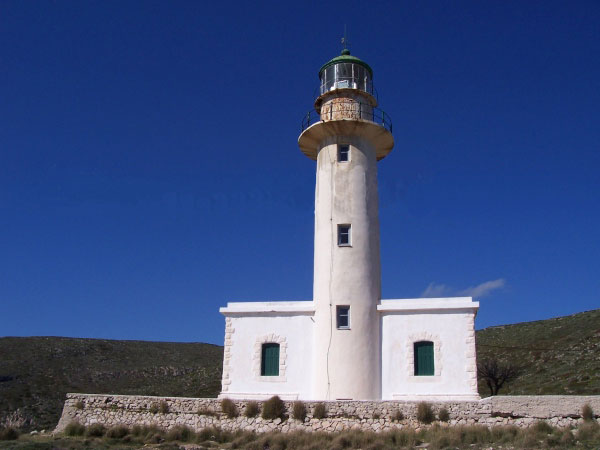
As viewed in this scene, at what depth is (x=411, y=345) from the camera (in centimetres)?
1898

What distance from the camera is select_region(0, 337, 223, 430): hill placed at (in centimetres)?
3033

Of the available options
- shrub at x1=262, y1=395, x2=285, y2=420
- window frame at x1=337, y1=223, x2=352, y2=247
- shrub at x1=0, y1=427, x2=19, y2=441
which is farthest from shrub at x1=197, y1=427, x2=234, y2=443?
window frame at x1=337, y1=223, x2=352, y2=247

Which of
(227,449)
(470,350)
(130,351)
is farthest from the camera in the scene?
(130,351)

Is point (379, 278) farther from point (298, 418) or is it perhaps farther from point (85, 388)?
point (85, 388)

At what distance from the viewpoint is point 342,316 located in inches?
771

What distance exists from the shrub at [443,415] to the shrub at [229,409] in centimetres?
609

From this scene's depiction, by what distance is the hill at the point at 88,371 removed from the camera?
30.3 metres

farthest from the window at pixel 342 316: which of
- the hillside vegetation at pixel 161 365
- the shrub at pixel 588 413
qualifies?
the hillside vegetation at pixel 161 365

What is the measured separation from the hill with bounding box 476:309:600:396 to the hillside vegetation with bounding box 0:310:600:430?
0.18 feet

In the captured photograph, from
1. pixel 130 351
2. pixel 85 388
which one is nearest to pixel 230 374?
pixel 85 388

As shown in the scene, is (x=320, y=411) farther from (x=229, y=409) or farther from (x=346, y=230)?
(x=346, y=230)

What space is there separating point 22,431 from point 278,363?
9.78 m

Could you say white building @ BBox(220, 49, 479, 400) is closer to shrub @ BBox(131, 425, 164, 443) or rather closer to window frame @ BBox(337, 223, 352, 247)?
window frame @ BBox(337, 223, 352, 247)

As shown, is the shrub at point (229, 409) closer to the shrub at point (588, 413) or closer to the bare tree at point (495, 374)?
the shrub at point (588, 413)
